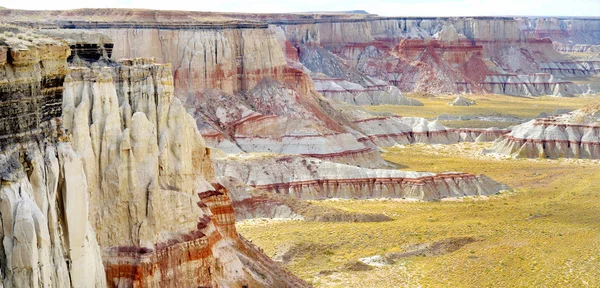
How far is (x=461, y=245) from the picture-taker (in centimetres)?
5069

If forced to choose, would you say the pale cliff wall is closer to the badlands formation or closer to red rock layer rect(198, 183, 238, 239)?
the badlands formation

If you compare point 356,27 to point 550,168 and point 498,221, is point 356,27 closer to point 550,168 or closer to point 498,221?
point 550,168

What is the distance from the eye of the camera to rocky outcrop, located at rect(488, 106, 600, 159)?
317 ft

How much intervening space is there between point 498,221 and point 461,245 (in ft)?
29.2

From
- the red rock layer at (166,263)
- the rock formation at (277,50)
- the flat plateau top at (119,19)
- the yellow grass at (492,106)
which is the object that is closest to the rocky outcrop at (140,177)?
the red rock layer at (166,263)

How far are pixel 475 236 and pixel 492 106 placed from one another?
4029 inches

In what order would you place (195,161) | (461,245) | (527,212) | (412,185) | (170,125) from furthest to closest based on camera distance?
(412,185), (527,212), (461,245), (195,161), (170,125)

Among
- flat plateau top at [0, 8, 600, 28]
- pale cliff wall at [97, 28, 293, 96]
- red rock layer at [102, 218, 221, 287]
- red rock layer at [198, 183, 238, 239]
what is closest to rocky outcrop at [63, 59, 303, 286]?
red rock layer at [102, 218, 221, 287]

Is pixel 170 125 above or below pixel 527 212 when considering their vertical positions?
above

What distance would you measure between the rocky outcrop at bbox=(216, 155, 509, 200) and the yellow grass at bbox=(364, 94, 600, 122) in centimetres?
6414

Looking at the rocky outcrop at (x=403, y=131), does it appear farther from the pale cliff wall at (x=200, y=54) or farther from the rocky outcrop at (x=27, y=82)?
the rocky outcrop at (x=27, y=82)

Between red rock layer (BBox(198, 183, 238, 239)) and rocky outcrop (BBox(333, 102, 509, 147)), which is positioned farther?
rocky outcrop (BBox(333, 102, 509, 147))

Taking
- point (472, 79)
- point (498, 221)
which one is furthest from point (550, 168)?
point (472, 79)

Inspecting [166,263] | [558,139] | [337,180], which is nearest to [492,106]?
[558,139]
